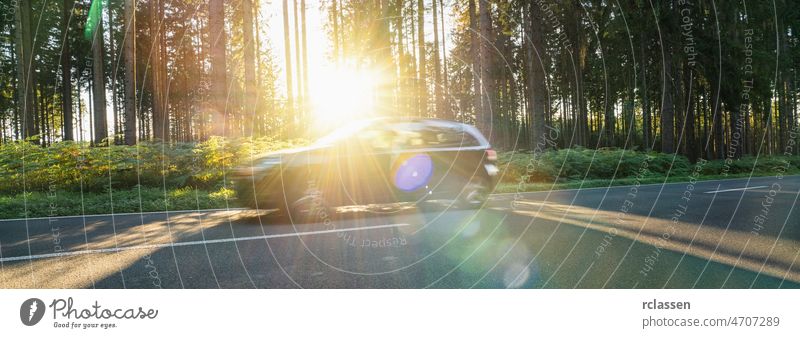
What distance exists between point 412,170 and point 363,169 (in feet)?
2.55

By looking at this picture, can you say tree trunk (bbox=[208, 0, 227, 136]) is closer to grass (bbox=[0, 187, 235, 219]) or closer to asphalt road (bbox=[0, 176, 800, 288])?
grass (bbox=[0, 187, 235, 219])

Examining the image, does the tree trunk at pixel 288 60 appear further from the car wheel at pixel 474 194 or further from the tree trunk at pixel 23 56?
the car wheel at pixel 474 194

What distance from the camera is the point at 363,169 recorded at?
276 inches

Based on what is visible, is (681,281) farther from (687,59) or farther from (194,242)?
(687,59)

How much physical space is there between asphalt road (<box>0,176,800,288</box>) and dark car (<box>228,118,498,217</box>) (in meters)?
0.38

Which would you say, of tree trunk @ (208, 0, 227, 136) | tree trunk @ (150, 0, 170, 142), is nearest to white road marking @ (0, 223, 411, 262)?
tree trunk @ (208, 0, 227, 136)

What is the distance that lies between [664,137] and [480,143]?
1714 centimetres

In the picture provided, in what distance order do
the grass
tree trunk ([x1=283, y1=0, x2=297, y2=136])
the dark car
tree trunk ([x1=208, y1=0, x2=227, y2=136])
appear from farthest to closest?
tree trunk ([x1=283, y1=0, x2=297, y2=136]) → tree trunk ([x1=208, y1=0, x2=227, y2=136]) → the grass → the dark car

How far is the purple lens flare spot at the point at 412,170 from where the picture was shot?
7.09 m

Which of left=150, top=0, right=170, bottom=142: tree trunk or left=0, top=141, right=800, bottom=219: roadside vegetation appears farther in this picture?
left=150, top=0, right=170, bottom=142: tree trunk

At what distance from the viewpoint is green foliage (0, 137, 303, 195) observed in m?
12.8

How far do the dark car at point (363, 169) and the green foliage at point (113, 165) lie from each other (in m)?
5.67

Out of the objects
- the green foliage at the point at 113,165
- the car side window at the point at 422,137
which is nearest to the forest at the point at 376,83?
the green foliage at the point at 113,165
